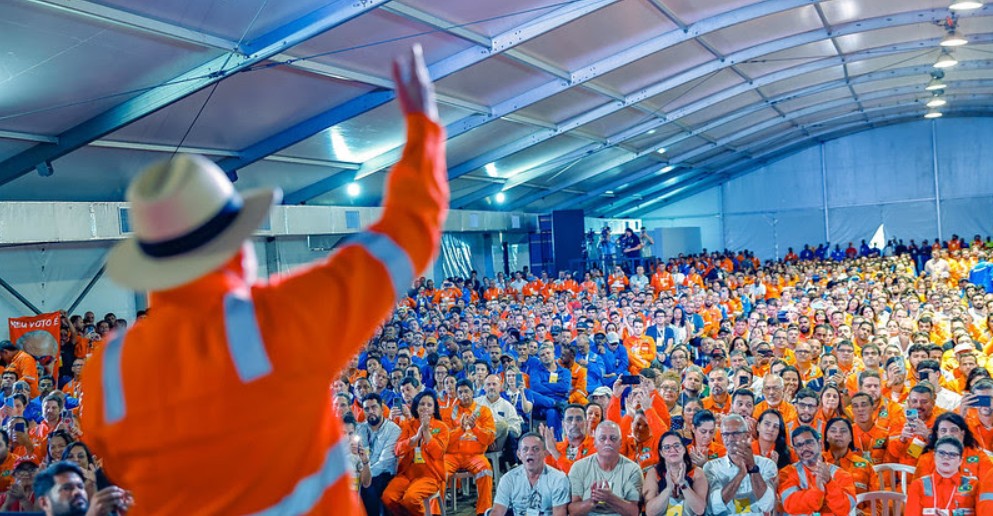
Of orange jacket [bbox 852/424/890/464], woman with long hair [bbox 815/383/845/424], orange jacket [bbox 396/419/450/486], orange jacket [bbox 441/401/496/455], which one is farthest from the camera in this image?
orange jacket [bbox 441/401/496/455]

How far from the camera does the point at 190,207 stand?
48.3 inches

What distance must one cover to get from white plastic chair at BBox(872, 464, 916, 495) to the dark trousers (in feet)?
11.7

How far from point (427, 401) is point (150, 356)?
227 inches

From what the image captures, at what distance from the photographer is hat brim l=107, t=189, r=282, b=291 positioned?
123 centimetres

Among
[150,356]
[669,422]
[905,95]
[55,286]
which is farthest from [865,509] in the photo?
[905,95]

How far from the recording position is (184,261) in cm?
122

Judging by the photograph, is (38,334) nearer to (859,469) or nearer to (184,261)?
(859,469)

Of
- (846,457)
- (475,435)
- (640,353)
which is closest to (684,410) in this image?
(846,457)

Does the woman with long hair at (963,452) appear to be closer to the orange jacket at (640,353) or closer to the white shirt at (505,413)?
the white shirt at (505,413)

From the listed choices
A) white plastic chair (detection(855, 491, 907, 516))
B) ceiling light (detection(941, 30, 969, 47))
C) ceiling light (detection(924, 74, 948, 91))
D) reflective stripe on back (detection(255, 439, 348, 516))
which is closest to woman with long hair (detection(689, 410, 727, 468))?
white plastic chair (detection(855, 491, 907, 516))

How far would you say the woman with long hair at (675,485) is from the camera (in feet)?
16.5

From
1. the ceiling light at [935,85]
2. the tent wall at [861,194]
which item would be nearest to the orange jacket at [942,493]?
the ceiling light at [935,85]

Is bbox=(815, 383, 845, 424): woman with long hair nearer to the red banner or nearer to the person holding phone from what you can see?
the person holding phone

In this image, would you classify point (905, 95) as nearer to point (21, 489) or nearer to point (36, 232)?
point (36, 232)
